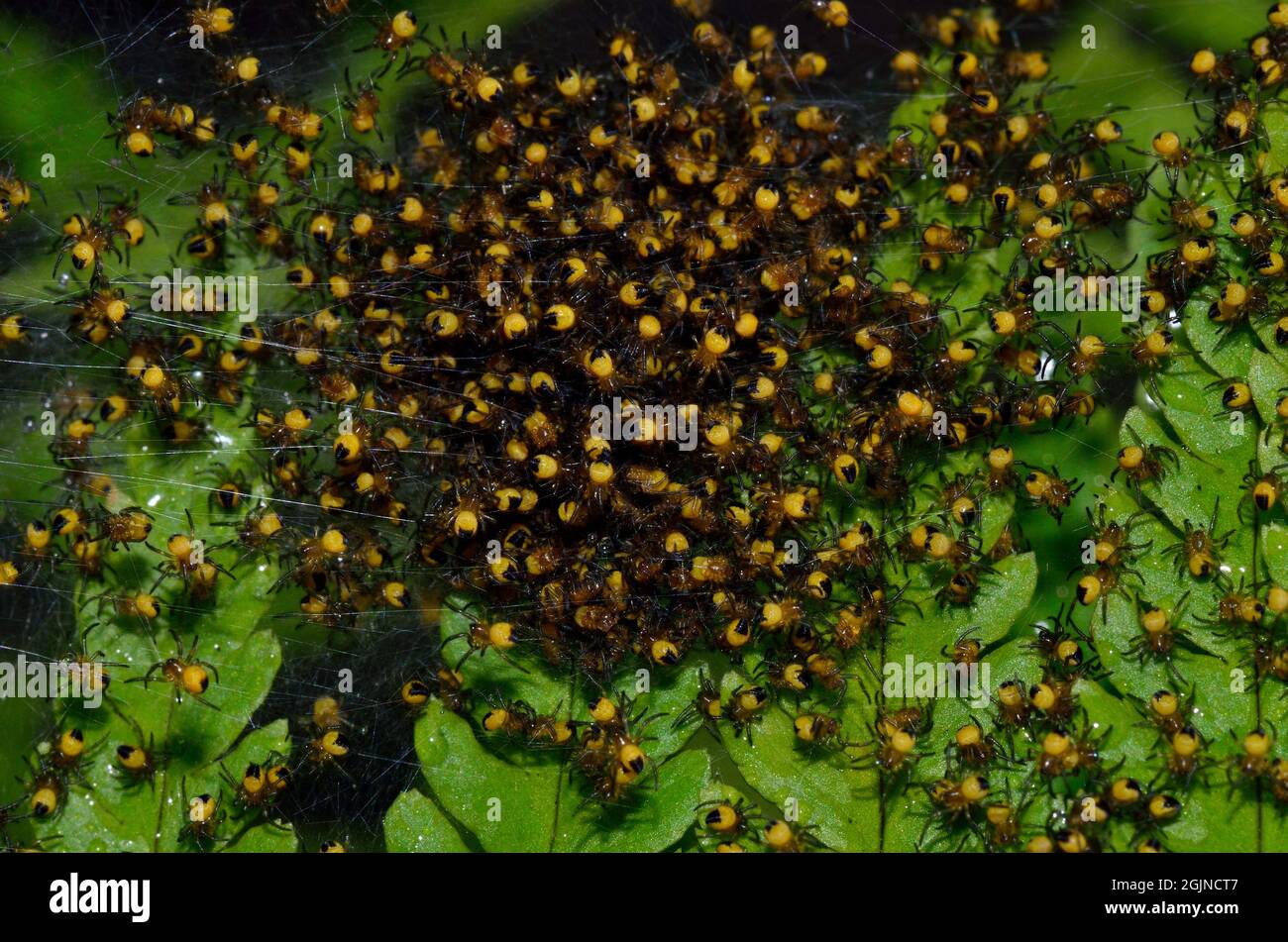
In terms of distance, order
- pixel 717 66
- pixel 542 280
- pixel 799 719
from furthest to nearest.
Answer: pixel 717 66 → pixel 542 280 → pixel 799 719

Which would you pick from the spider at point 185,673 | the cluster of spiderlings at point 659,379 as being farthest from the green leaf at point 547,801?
the spider at point 185,673

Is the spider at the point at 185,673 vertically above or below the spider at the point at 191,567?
below

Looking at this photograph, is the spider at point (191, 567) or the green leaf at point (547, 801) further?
the spider at point (191, 567)

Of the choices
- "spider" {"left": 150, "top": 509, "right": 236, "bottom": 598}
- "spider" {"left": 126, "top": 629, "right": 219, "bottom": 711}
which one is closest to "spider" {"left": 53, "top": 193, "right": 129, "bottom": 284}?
"spider" {"left": 150, "top": 509, "right": 236, "bottom": 598}

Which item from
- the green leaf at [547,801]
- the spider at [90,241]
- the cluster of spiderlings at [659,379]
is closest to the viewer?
the green leaf at [547,801]

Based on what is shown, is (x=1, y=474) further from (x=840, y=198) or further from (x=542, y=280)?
(x=840, y=198)

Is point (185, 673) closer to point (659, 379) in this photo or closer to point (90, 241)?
point (90, 241)

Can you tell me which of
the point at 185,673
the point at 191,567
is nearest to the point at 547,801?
the point at 185,673

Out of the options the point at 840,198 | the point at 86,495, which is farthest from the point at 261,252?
the point at 840,198

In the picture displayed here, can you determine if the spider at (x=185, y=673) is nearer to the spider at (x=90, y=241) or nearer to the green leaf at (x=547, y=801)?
the green leaf at (x=547, y=801)
